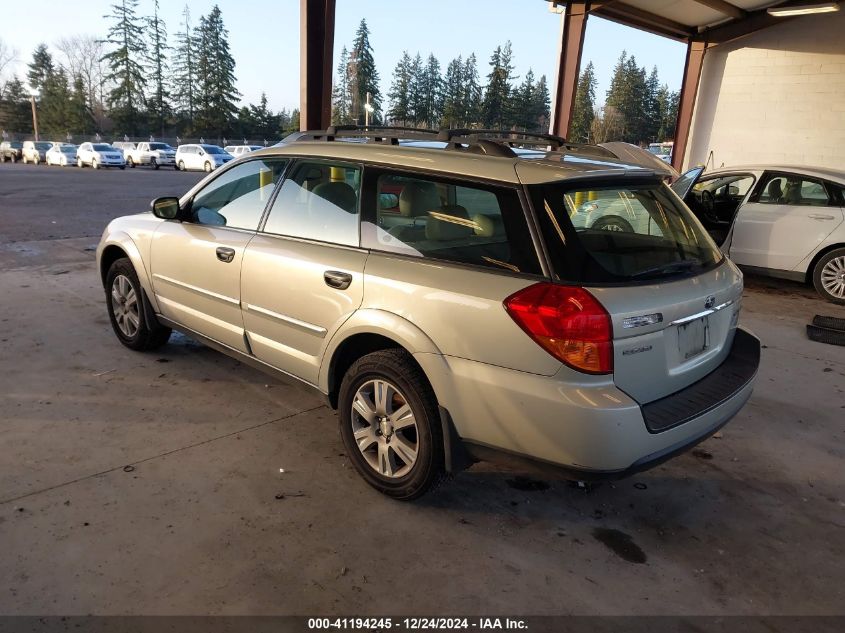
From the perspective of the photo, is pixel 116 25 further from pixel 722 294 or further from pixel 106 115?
pixel 722 294

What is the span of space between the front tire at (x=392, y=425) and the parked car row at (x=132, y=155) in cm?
3537

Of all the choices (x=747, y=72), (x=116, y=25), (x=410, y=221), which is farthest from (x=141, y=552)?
(x=116, y=25)

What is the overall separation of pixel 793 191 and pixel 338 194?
6747 millimetres

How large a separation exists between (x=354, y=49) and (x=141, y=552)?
9116 centimetres

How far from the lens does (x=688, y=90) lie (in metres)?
15.9

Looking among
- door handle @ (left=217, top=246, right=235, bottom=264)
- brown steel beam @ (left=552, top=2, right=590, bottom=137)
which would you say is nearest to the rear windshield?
door handle @ (left=217, top=246, right=235, bottom=264)

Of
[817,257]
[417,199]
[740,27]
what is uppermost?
[740,27]

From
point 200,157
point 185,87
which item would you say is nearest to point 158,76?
point 185,87

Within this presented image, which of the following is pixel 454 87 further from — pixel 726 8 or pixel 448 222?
pixel 448 222

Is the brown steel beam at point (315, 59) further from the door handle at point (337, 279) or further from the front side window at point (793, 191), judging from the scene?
the front side window at point (793, 191)

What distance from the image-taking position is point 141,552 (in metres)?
2.67

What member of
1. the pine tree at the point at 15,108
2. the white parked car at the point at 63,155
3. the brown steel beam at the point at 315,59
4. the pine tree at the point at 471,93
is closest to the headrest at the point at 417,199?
the brown steel beam at the point at 315,59

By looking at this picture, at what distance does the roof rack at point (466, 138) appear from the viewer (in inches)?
124

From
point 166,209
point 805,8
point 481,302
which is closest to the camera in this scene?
point 481,302
